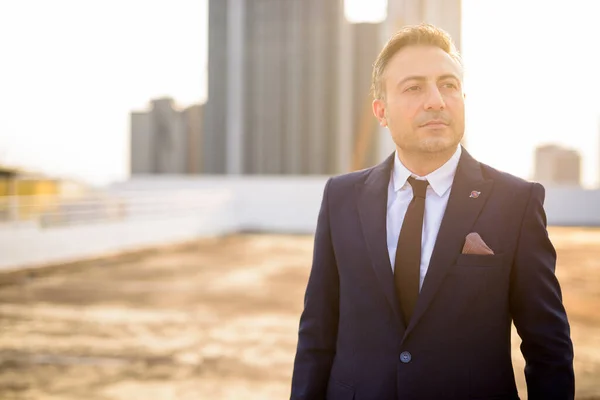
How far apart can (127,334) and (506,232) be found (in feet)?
16.1

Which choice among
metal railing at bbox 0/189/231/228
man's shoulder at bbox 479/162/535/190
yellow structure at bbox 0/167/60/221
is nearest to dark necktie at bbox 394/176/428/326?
man's shoulder at bbox 479/162/535/190

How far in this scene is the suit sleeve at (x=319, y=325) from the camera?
1.66 m

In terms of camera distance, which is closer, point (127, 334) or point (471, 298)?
point (471, 298)

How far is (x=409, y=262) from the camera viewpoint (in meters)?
1.52

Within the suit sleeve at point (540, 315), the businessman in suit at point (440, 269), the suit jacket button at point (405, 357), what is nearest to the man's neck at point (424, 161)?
the businessman in suit at point (440, 269)

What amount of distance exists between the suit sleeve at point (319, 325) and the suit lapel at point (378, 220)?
13cm

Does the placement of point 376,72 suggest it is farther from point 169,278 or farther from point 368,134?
point 368,134

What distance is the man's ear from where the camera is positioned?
5.40ft

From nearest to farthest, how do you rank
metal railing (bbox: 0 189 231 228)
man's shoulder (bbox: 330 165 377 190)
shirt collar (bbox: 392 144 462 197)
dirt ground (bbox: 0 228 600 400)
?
shirt collar (bbox: 392 144 462 197), man's shoulder (bbox: 330 165 377 190), dirt ground (bbox: 0 228 600 400), metal railing (bbox: 0 189 231 228)

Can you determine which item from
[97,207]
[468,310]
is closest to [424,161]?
[468,310]

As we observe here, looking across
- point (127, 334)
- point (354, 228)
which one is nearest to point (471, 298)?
point (354, 228)

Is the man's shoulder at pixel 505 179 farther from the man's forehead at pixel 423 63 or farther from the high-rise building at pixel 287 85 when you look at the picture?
the high-rise building at pixel 287 85

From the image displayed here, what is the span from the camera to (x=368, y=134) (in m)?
68.9

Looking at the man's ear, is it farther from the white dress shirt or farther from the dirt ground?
the dirt ground
